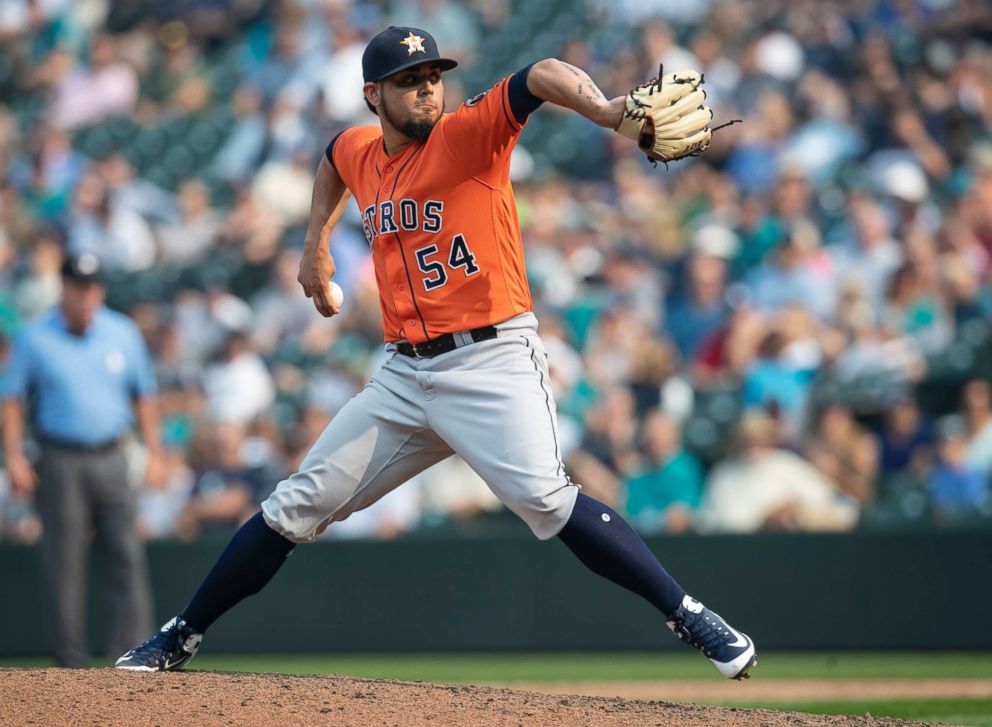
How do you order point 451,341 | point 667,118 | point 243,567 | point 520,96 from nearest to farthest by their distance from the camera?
1. point 667,118
2. point 520,96
3. point 451,341
4. point 243,567

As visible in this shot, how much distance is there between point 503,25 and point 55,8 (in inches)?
203

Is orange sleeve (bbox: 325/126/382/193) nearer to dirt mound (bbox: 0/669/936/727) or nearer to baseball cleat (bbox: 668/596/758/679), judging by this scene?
dirt mound (bbox: 0/669/936/727)

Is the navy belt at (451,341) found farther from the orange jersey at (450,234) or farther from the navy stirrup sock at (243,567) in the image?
the navy stirrup sock at (243,567)

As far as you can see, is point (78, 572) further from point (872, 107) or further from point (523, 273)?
point (872, 107)

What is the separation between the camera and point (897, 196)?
32.1ft

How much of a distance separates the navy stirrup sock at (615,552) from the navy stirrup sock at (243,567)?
3.05 feet

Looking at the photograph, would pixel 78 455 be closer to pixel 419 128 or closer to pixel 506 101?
pixel 419 128

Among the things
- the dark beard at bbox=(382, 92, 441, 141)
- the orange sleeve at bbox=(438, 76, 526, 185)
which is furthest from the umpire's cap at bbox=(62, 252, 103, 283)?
the orange sleeve at bbox=(438, 76, 526, 185)

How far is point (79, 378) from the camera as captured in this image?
698 centimetres

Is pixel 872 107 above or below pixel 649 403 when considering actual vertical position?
above

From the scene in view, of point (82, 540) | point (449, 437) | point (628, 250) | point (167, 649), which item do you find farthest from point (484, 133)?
point (628, 250)

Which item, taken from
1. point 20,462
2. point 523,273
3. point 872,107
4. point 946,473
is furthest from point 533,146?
point 523,273

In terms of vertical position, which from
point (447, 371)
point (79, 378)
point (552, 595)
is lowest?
point (552, 595)

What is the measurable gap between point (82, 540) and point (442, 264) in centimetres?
332
